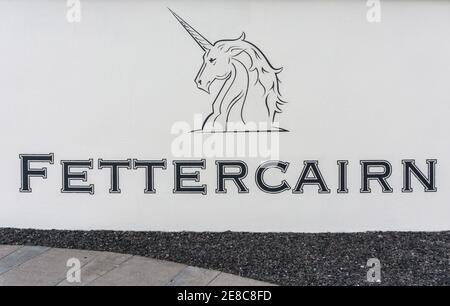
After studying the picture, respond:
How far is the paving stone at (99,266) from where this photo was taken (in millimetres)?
5314

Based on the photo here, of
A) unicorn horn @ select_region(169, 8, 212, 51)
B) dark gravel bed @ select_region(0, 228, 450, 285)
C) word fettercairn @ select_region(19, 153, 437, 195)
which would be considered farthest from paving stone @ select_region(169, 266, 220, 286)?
unicorn horn @ select_region(169, 8, 212, 51)

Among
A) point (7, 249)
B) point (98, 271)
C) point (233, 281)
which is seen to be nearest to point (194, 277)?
point (233, 281)

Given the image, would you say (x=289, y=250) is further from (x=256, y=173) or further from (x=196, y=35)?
(x=196, y=35)

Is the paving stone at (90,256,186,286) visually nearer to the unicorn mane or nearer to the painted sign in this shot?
the painted sign

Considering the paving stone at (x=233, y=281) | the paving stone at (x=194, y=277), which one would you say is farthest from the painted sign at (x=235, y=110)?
the paving stone at (x=233, y=281)

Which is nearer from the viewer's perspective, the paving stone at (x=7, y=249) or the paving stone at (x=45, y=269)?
the paving stone at (x=45, y=269)

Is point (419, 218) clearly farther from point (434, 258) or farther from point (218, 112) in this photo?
point (218, 112)

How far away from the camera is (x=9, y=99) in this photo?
21.8 ft

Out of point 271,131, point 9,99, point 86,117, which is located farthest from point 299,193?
point 9,99

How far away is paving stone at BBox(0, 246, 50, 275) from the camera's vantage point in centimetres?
570

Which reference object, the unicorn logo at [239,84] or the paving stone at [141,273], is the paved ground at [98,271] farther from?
the unicorn logo at [239,84]

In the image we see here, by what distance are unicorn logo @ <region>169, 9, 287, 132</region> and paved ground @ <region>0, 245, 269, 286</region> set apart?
1.77 meters

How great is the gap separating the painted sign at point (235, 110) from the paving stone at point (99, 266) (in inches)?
31.5

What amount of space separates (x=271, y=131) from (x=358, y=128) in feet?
3.36
